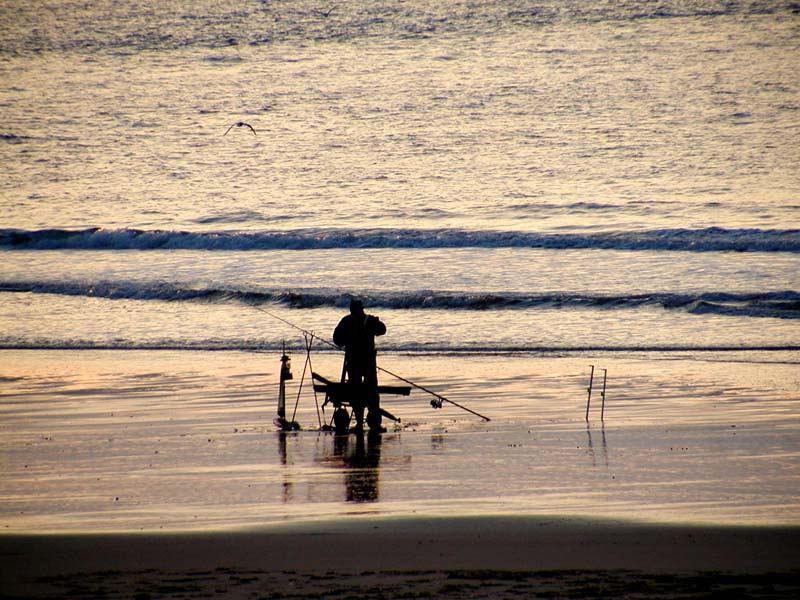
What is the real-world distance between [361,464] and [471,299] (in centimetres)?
1349

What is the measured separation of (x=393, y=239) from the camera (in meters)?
32.8

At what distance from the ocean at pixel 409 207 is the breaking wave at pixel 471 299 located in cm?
10

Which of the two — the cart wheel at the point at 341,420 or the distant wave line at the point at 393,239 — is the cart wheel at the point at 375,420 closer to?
the cart wheel at the point at 341,420

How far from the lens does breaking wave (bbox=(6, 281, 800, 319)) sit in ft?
72.1

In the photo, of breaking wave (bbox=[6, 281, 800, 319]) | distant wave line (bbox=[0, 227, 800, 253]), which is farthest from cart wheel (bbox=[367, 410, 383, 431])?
distant wave line (bbox=[0, 227, 800, 253])

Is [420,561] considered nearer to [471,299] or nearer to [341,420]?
[341,420]

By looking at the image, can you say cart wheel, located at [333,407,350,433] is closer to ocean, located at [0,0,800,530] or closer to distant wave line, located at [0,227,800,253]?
ocean, located at [0,0,800,530]

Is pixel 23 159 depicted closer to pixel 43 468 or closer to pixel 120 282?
pixel 120 282

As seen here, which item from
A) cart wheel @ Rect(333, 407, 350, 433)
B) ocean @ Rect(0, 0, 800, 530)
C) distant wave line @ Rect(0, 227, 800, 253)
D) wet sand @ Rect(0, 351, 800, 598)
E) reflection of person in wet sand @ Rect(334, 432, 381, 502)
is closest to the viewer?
wet sand @ Rect(0, 351, 800, 598)

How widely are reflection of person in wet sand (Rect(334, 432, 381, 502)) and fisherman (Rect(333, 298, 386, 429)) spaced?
244 millimetres

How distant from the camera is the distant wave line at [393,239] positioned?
30016 millimetres

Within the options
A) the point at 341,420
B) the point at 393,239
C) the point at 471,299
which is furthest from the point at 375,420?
the point at 393,239

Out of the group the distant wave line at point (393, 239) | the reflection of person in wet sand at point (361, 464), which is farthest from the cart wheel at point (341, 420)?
the distant wave line at point (393, 239)

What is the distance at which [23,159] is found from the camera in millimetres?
48406
